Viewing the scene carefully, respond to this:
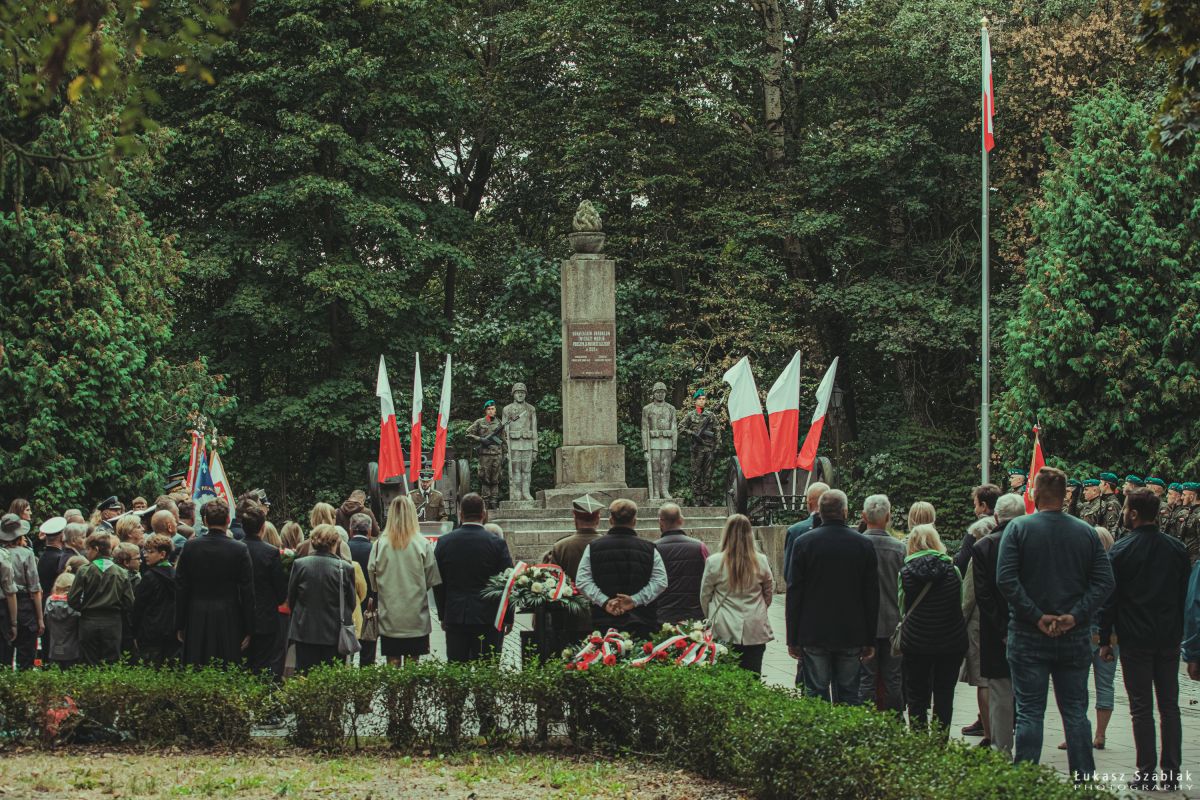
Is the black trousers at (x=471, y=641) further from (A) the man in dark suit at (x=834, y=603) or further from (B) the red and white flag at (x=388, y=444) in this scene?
(B) the red and white flag at (x=388, y=444)

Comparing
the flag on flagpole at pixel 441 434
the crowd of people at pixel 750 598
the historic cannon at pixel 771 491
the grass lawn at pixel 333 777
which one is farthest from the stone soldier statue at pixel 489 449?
the grass lawn at pixel 333 777

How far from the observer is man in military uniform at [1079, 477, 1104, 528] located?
53.8 ft

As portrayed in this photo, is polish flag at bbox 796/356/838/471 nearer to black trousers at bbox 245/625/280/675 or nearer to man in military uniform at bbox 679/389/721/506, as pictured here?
man in military uniform at bbox 679/389/721/506

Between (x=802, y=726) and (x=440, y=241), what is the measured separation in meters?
27.4

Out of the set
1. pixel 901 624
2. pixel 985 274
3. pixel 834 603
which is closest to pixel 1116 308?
pixel 985 274

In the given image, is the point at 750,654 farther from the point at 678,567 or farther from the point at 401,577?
the point at 401,577

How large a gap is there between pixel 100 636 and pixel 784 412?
1249cm

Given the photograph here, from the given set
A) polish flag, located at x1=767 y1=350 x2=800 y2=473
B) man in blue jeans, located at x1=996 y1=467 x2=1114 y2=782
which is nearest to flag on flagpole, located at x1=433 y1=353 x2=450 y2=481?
polish flag, located at x1=767 y1=350 x2=800 y2=473

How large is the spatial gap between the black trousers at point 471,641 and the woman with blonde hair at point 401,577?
0.26m

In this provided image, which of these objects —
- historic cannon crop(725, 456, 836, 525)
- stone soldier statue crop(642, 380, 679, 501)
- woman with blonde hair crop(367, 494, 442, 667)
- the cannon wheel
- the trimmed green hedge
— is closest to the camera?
the trimmed green hedge

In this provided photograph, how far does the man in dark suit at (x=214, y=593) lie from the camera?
9.98 m

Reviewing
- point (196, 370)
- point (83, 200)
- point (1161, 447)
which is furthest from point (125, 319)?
point (1161, 447)

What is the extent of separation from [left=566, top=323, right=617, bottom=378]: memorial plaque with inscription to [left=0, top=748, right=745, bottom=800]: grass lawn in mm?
15149

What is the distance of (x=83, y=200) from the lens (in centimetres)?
834
